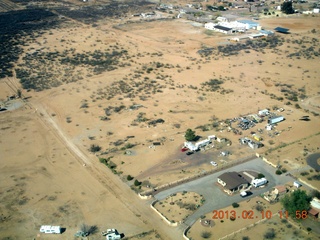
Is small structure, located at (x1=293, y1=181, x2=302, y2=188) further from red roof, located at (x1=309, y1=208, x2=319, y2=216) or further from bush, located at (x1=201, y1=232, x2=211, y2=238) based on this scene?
bush, located at (x1=201, y1=232, x2=211, y2=238)

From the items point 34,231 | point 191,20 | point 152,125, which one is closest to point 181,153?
point 152,125

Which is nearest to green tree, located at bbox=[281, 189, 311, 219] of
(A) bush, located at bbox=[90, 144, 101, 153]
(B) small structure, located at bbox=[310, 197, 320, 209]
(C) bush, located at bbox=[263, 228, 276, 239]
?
(B) small structure, located at bbox=[310, 197, 320, 209]

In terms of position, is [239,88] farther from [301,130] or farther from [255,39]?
[255,39]

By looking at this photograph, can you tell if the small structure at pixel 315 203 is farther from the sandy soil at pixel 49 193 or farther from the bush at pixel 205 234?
the sandy soil at pixel 49 193

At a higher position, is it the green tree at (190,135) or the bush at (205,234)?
the green tree at (190,135)

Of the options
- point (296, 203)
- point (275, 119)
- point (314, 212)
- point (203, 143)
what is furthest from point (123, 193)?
point (275, 119)

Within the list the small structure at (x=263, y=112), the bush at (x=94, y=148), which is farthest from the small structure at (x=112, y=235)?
the small structure at (x=263, y=112)
